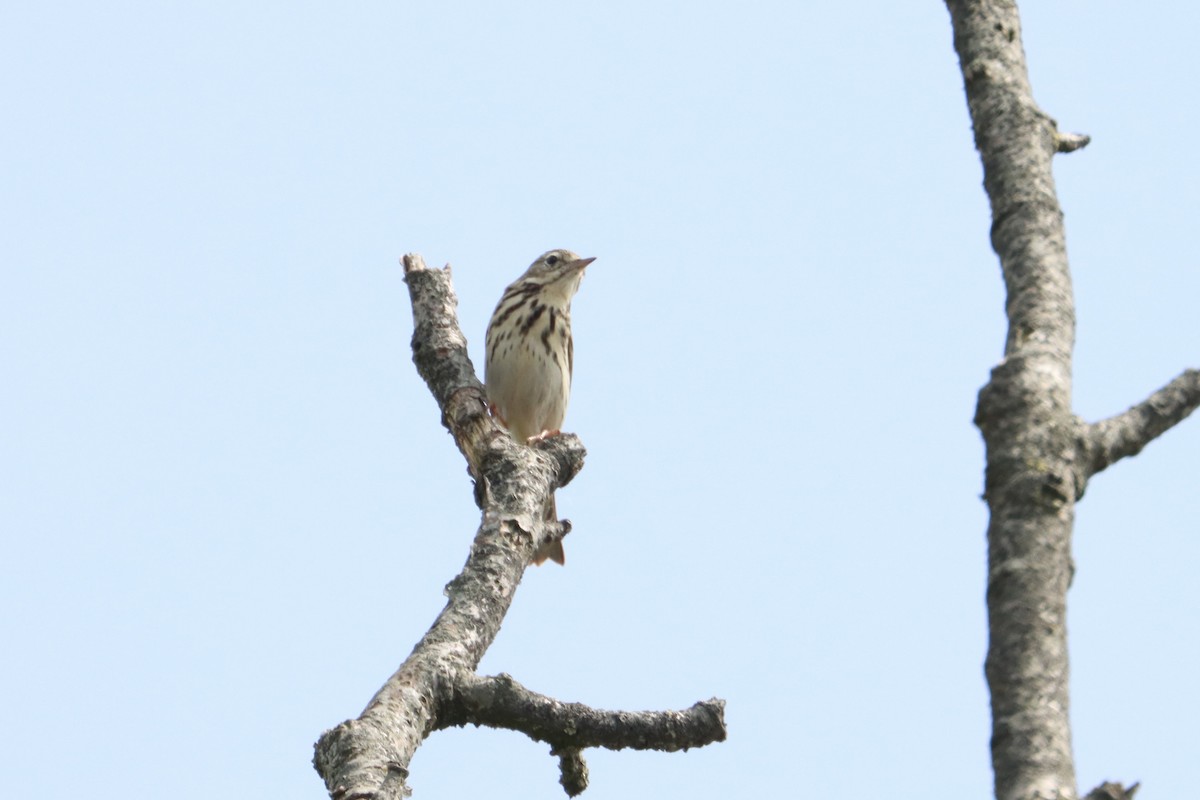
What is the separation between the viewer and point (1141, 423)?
8.95ft

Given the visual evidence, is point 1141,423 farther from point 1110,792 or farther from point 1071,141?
point 1071,141

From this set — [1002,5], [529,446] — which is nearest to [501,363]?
[529,446]


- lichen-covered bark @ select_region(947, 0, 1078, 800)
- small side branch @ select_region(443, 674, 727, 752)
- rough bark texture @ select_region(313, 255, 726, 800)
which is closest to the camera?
lichen-covered bark @ select_region(947, 0, 1078, 800)

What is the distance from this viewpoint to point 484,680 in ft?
15.8

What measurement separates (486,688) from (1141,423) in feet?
8.84

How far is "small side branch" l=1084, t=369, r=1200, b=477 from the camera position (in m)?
2.59

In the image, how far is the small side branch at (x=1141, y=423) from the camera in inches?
102

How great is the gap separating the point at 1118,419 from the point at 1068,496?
1.25 feet

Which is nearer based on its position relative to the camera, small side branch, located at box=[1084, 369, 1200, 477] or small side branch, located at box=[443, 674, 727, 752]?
small side branch, located at box=[1084, 369, 1200, 477]

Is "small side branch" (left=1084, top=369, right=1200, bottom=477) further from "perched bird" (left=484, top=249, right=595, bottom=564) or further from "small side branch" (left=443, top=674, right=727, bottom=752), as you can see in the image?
"perched bird" (left=484, top=249, right=595, bottom=564)

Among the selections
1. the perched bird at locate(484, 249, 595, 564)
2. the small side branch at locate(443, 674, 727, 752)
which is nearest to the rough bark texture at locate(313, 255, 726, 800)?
the small side branch at locate(443, 674, 727, 752)

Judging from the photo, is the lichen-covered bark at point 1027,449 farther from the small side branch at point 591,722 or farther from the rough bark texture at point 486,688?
the small side branch at point 591,722

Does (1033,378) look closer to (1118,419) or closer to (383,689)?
(1118,419)

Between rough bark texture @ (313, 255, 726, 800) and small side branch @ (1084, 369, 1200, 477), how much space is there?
234cm
